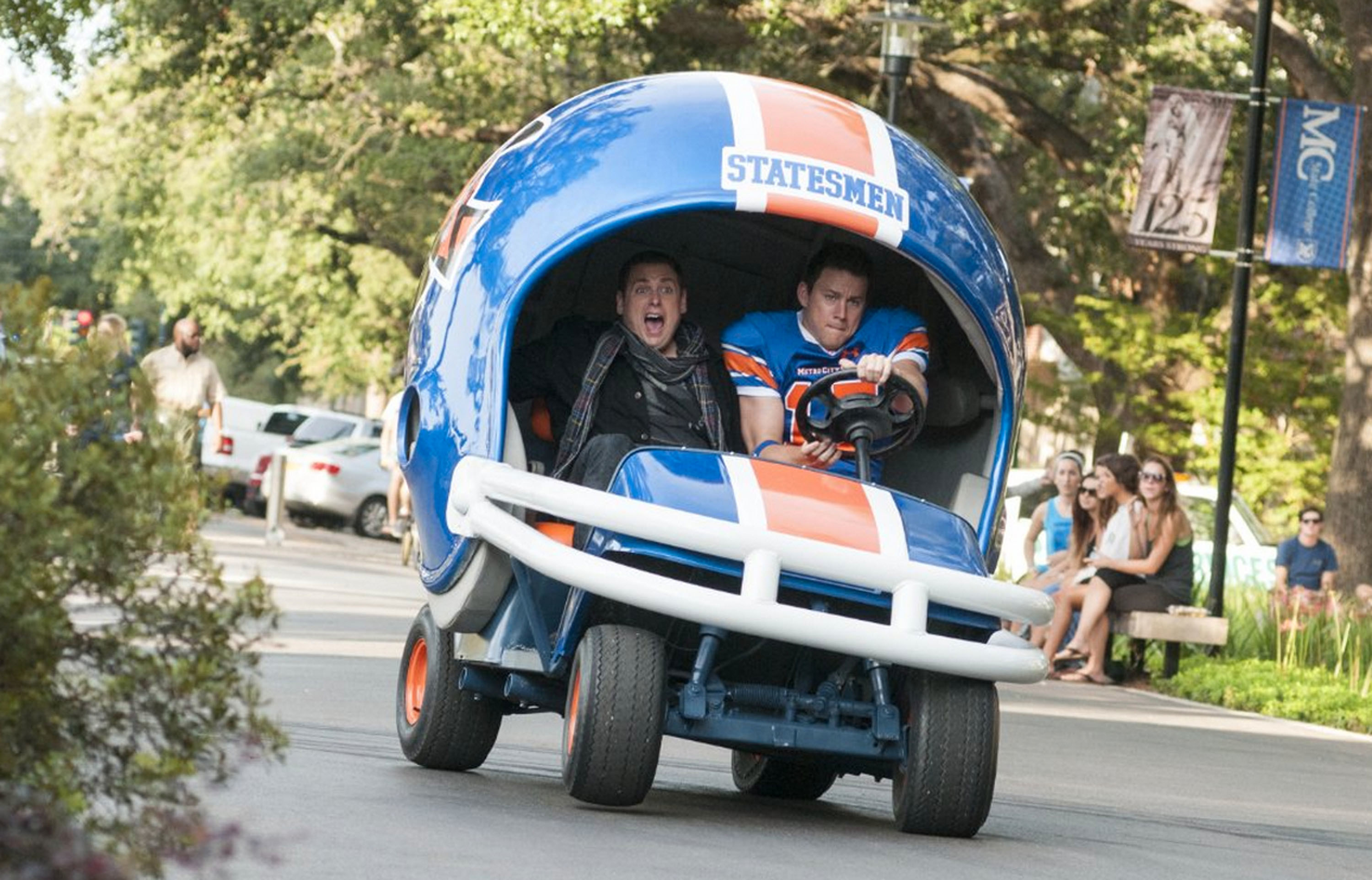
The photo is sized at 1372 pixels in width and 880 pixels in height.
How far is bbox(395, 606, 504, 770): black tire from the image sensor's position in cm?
862

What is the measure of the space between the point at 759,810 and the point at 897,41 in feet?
47.0

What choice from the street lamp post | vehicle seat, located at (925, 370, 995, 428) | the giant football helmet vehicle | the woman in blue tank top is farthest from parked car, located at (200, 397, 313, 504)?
the giant football helmet vehicle

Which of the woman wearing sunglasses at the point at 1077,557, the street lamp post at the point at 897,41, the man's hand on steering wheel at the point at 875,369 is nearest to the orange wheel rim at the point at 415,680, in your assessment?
the man's hand on steering wheel at the point at 875,369

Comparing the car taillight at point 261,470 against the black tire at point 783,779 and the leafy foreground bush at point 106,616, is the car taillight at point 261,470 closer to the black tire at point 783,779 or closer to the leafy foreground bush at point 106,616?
the black tire at point 783,779

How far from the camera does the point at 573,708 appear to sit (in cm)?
750

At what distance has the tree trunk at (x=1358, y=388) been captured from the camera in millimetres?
20172

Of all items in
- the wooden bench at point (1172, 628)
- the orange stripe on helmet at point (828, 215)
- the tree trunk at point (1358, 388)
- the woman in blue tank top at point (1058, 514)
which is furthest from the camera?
the tree trunk at point (1358, 388)

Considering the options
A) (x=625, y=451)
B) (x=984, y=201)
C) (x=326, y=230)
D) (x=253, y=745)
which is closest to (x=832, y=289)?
(x=625, y=451)

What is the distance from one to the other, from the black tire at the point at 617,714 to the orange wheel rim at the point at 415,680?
1644mm

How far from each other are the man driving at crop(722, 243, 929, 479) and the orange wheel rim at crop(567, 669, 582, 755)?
1.36 meters

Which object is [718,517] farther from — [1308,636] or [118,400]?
[1308,636]

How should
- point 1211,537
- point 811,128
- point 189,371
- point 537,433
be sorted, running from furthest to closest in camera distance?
point 1211,537 < point 189,371 < point 537,433 < point 811,128

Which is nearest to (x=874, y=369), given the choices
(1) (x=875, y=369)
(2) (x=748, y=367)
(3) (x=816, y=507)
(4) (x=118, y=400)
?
(1) (x=875, y=369)

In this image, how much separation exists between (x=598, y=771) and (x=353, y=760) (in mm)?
1529
